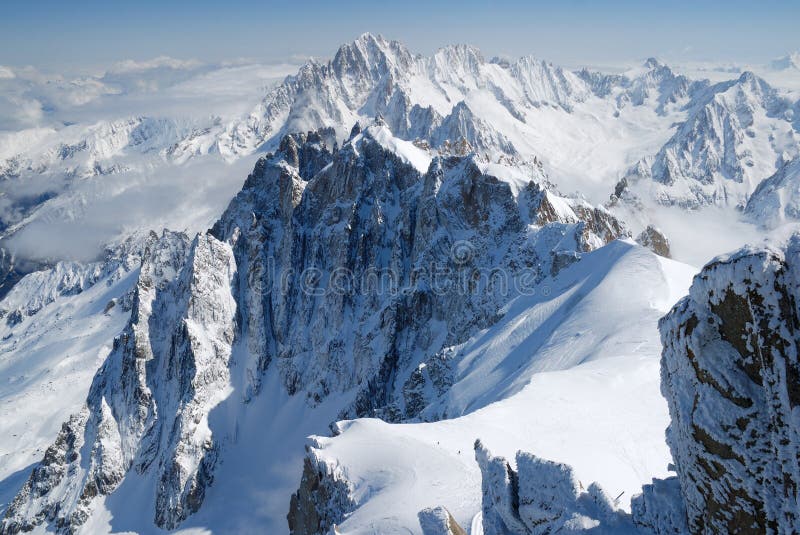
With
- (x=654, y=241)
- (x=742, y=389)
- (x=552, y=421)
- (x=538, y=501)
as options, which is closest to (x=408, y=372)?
(x=552, y=421)

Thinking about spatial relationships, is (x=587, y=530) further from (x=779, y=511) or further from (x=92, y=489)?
(x=92, y=489)

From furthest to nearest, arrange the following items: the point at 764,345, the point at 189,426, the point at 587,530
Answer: the point at 189,426
the point at 587,530
the point at 764,345

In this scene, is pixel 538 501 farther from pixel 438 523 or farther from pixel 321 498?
pixel 321 498

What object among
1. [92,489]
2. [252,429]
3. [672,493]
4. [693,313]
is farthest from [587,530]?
[92,489]

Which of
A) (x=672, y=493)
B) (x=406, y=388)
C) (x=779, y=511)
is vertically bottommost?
(x=406, y=388)

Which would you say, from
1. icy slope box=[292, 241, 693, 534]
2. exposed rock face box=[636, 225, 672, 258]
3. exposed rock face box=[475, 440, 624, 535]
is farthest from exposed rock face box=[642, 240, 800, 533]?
exposed rock face box=[636, 225, 672, 258]

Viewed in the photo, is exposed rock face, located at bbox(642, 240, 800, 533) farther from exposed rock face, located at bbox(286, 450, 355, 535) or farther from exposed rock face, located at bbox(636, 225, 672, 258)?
exposed rock face, located at bbox(636, 225, 672, 258)

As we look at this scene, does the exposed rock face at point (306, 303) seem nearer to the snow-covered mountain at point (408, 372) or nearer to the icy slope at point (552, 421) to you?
the snow-covered mountain at point (408, 372)
